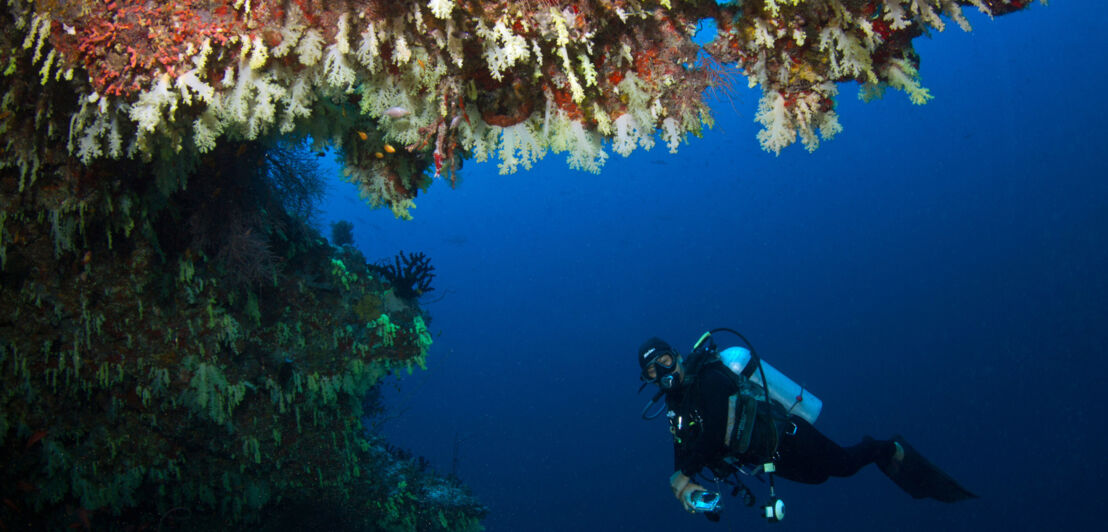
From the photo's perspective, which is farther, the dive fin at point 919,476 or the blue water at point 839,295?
the blue water at point 839,295

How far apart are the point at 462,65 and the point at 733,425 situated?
4460mm

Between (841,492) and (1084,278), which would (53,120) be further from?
(1084,278)

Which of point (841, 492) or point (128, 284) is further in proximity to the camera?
point (841, 492)

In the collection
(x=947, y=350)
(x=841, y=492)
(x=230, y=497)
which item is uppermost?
(x=947, y=350)

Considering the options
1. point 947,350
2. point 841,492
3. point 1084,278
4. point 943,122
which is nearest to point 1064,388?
point 947,350

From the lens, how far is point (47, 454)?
4297mm

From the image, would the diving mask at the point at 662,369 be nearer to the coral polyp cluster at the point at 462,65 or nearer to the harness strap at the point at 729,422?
the harness strap at the point at 729,422

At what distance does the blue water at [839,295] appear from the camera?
42.6 meters

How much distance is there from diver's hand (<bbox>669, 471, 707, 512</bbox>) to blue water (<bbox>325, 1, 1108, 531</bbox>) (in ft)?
59.2

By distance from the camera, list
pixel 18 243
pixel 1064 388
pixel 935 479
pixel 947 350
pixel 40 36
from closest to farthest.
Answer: pixel 40 36 < pixel 18 243 < pixel 935 479 < pixel 1064 388 < pixel 947 350

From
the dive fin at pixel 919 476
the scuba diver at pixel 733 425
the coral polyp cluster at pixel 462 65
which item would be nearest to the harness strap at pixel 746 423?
the scuba diver at pixel 733 425

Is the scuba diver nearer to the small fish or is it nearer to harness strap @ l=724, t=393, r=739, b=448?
harness strap @ l=724, t=393, r=739, b=448

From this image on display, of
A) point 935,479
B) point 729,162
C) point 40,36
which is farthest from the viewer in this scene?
point 729,162

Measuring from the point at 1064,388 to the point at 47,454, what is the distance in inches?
2876
